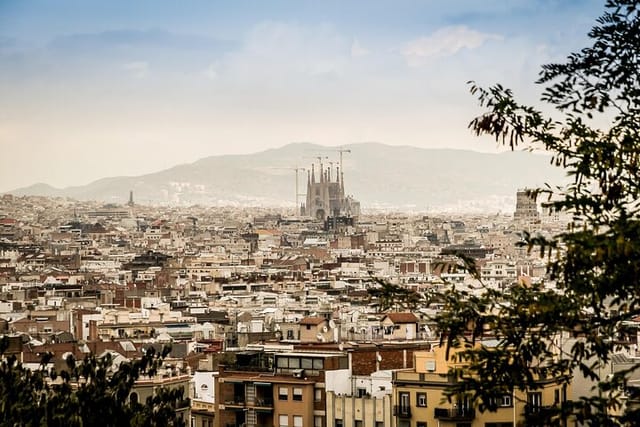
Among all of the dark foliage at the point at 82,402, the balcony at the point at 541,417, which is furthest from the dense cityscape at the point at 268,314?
the dark foliage at the point at 82,402

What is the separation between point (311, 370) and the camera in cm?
2427

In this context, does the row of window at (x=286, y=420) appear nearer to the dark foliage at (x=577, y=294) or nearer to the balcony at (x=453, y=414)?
A: the balcony at (x=453, y=414)

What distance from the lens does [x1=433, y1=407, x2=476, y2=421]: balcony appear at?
20547 millimetres

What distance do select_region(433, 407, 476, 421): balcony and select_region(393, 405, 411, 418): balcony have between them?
0.56 m

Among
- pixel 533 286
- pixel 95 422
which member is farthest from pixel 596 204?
pixel 95 422

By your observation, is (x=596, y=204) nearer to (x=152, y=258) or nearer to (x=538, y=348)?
(x=538, y=348)

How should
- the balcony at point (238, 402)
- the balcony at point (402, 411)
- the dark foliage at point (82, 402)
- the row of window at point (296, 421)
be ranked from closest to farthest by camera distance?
the dark foliage at point (82, 402)
the balcony at point (402, 411)
the row of window at point (296, 421)
the balcony at point (238, 402)

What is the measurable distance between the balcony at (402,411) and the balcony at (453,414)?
0.56m

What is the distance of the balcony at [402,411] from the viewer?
21.6 metres

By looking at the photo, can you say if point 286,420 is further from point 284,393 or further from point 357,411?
point 357,411

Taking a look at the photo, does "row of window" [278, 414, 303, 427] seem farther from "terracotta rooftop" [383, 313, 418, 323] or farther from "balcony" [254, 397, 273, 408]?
"terracotta rooftop" [383, 313, 418, 323]

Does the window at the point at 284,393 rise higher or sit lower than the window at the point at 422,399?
lower

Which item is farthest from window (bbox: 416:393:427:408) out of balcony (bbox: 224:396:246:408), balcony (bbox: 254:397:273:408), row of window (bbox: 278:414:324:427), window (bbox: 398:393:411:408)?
balcony (bbox: 224:396:246:408)

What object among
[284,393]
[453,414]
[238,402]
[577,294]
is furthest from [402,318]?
[577,294]
